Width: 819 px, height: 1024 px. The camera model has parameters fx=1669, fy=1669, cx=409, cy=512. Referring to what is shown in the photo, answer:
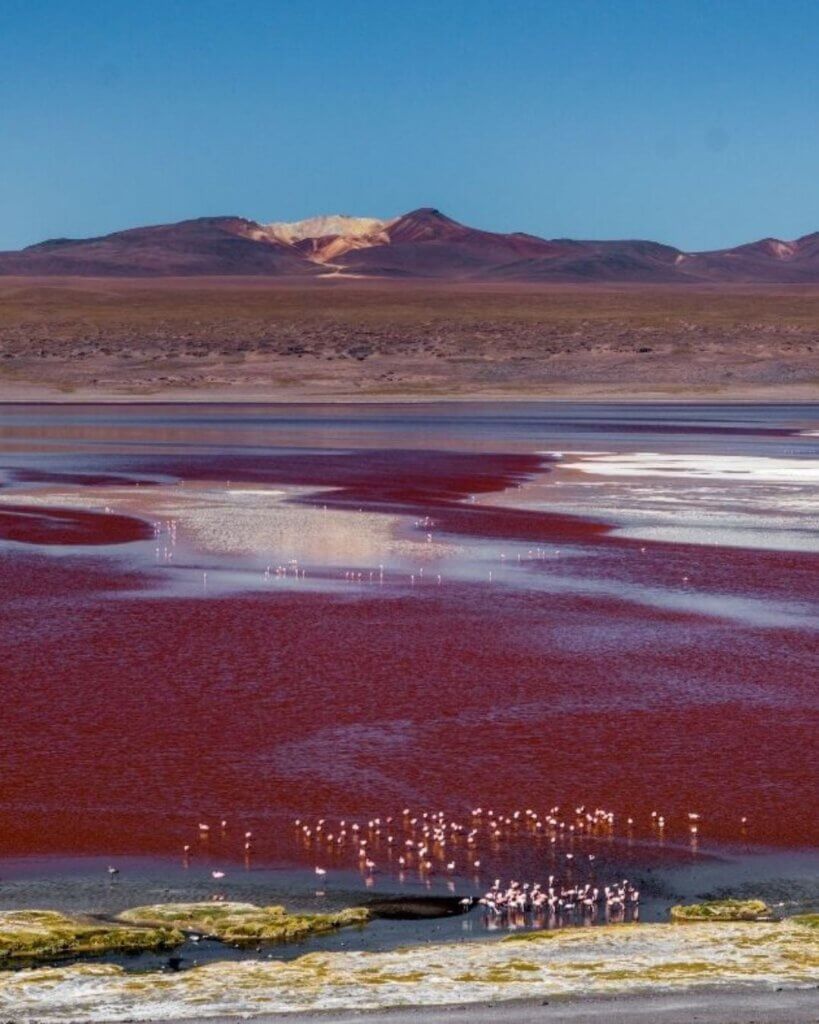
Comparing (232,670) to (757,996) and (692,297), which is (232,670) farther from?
(692,297)

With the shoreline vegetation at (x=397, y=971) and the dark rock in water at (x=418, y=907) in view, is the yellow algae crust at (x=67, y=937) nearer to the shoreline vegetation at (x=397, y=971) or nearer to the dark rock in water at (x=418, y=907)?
the shoreline vegetation at (x=397, y=971)

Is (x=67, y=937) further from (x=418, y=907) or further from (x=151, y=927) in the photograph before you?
(x=418, y=907)

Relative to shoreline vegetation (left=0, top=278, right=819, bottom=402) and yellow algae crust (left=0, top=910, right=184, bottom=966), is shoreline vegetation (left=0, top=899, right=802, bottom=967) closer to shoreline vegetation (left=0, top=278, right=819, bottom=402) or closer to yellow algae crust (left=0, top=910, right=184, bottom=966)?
yellow algae crust (left=0, top=910, right=184, bottom=966)

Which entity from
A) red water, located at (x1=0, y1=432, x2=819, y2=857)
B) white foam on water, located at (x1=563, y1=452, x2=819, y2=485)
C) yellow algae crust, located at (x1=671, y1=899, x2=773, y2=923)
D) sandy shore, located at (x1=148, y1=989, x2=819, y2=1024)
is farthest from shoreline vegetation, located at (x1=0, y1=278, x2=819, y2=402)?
sandy shore, located at (x1=148, y1=989, x2=819, y2=1024)

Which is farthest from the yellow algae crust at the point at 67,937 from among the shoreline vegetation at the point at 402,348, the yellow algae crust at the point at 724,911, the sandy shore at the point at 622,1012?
the shoreline vegetation at the point at 402,348

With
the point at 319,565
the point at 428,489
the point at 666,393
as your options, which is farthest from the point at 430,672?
the point at 666,393

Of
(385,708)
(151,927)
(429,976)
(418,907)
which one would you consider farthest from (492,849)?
(385,708)
